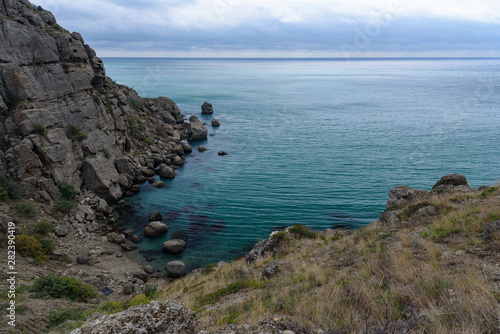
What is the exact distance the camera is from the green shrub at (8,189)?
28.1 meters

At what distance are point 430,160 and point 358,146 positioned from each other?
13176 millimetres

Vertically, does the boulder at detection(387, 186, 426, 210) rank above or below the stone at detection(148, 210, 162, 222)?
above

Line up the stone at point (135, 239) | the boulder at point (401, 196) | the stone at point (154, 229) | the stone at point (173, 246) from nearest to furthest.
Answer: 1. the boulder at point (401, 196)
2. the stone at point (173, 246)
3. the stone at point (135, 239)
4. the stone at point (154, 229)

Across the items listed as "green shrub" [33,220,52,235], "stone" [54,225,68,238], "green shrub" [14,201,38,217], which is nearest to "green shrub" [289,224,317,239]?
"stone" [54,225,68,238]

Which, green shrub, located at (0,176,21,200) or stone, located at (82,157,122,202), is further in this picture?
stone, located at (82,157,122,202)

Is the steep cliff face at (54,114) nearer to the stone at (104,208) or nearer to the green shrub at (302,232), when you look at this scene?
the stone at (104,208)

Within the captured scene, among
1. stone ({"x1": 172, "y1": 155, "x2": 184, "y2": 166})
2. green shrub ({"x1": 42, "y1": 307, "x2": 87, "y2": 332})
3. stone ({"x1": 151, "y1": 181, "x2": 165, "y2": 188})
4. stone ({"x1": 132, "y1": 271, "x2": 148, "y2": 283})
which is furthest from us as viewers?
stone ({"x1": 172, "y1": 155, "x2": 184, "y2": 166})

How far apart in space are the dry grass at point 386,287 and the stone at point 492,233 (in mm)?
326

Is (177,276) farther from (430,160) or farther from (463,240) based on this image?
(430,160)

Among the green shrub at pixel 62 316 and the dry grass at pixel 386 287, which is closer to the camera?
the dry grass at pixel 386 287

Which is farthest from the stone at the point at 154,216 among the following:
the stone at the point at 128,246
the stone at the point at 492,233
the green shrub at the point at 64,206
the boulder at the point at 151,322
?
the stone at the point at 492,233

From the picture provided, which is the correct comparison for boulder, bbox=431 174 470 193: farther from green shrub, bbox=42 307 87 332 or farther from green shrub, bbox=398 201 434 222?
green shrub, bbox=42 307 87 332

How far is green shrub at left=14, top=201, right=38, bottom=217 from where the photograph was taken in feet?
90.8

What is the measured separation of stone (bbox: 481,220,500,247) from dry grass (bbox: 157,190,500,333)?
326 mm
